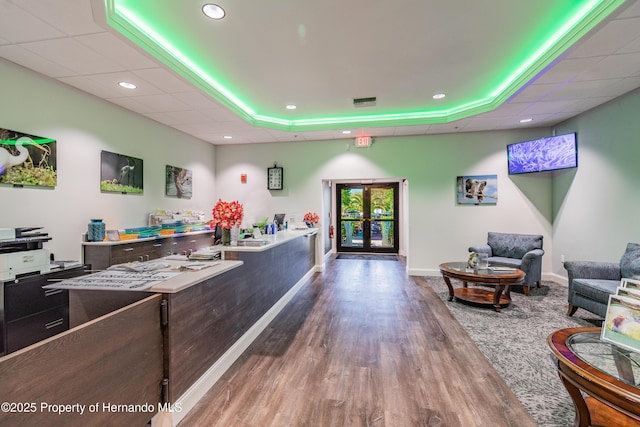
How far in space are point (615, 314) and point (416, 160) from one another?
4.40m

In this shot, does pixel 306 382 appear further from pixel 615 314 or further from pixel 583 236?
pixel 583 236

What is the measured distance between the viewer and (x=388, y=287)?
16.0ft

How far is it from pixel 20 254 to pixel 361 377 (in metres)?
3.08

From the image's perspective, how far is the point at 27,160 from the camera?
2.90 m

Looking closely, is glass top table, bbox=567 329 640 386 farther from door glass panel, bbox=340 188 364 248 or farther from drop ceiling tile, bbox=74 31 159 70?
door glass panel, bbox=340 188 364 248

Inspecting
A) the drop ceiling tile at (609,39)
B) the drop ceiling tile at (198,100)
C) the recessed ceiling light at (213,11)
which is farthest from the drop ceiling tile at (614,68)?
the drop ceiling tile at (198,100)

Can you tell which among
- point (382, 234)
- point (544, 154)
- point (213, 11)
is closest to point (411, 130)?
point (544, 154)

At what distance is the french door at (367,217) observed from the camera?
839 centimetres

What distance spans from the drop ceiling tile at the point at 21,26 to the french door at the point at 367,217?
693cm

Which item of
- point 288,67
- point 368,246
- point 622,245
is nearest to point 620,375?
point 622,245

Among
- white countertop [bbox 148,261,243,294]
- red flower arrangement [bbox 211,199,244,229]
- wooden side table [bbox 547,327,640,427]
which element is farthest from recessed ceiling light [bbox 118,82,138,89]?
wooden side table [bbox 547,327,640,427]

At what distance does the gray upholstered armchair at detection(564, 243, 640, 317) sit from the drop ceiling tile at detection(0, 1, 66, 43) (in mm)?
5646

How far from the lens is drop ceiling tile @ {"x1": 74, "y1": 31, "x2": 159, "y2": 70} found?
2.42 meters

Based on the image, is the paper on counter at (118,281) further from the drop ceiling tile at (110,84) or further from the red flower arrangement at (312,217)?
the red flower arrangement at (312,217)
